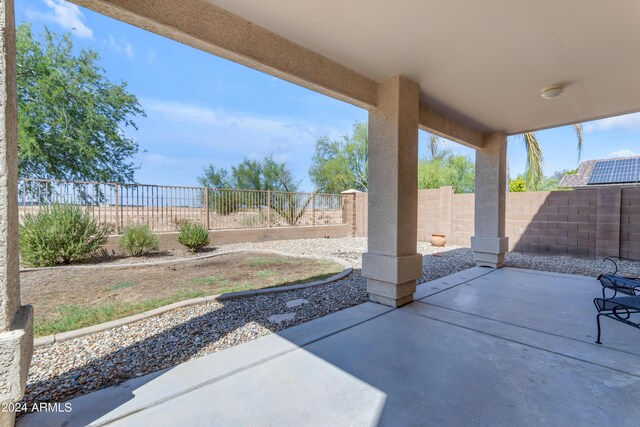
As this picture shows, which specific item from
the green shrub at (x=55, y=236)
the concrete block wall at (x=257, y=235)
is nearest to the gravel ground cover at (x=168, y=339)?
the green shrub at (x=55, y=236)

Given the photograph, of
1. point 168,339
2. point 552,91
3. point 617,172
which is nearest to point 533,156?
point 552,91

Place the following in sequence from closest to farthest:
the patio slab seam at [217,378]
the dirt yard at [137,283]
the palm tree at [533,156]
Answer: the patio slab seam at [217,378], the dirt yard at [137,283], the palm tree at [533,156]

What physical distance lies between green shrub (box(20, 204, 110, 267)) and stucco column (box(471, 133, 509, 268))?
28.1ft

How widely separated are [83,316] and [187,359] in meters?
1.81

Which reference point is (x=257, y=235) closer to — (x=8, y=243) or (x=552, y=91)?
(x=552, y=91)

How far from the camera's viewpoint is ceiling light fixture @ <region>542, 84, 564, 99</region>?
3.74 m

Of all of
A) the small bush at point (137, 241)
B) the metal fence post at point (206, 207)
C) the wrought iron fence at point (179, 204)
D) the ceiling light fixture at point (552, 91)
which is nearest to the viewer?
the ceiling light fixture at point (552, 91)

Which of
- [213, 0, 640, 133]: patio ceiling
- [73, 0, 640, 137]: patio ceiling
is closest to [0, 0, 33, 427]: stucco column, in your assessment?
[73, 0, 640, 137]: patio ceiling

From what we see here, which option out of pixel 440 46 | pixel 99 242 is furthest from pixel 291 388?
pixel 99 242

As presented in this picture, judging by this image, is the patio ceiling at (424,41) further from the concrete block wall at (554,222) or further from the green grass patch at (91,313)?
the concrete block wall at (554,222)

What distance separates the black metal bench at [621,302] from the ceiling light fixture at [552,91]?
2.47 meters

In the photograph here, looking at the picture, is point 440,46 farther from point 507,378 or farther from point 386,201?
point 507,378

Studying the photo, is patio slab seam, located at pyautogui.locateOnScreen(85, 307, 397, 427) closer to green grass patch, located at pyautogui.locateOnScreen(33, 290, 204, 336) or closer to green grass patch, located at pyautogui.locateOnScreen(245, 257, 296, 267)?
green grass patch, located at pyautogui.locateOnScreen(33, 290, 204, 336)

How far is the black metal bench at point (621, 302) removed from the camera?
2.65 m
